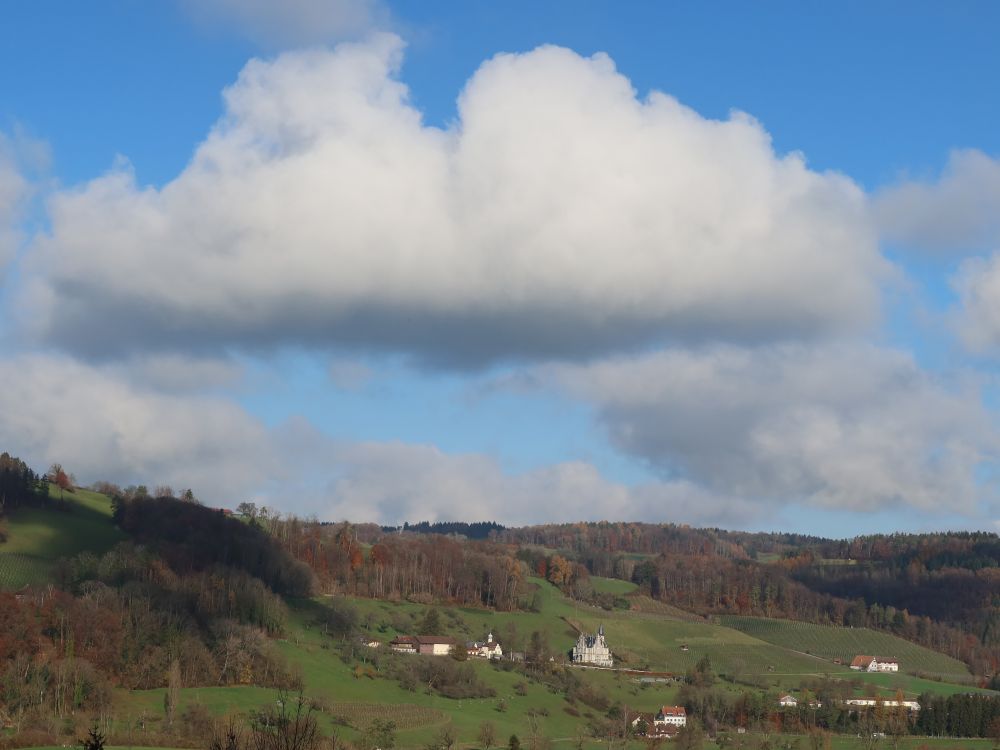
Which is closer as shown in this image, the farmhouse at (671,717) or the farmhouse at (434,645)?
the farmhouse at (671,717)

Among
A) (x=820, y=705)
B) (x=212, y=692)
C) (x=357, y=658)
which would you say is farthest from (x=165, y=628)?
(x=820, y=705)

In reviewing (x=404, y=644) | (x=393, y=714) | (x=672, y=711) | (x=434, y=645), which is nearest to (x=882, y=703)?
(x=672, y=711)

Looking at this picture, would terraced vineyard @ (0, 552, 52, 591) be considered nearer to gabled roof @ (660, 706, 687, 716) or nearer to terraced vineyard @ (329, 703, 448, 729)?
terraced vineyard @ (329, 703, 448, 729)

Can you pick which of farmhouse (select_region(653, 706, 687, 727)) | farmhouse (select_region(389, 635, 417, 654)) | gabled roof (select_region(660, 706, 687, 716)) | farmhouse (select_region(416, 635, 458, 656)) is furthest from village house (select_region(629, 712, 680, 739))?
farmhouse (select_region(389, 635, 417, 654))

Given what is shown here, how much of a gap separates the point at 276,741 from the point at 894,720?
432 feet

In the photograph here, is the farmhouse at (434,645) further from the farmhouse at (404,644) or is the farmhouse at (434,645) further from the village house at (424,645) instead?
the farmhouse at (404,644)

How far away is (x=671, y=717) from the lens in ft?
534

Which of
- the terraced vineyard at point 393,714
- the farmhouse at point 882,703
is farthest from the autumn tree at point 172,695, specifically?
the farmhouse at point 882,703

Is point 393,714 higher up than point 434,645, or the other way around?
point 434,645

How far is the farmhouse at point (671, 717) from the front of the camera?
6326 inches

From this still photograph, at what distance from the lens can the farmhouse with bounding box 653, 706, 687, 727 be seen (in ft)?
527

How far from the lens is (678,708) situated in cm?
16738

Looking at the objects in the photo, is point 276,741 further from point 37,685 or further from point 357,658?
point 357,658

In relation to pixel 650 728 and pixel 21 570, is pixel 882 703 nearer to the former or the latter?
pixel 650 728
